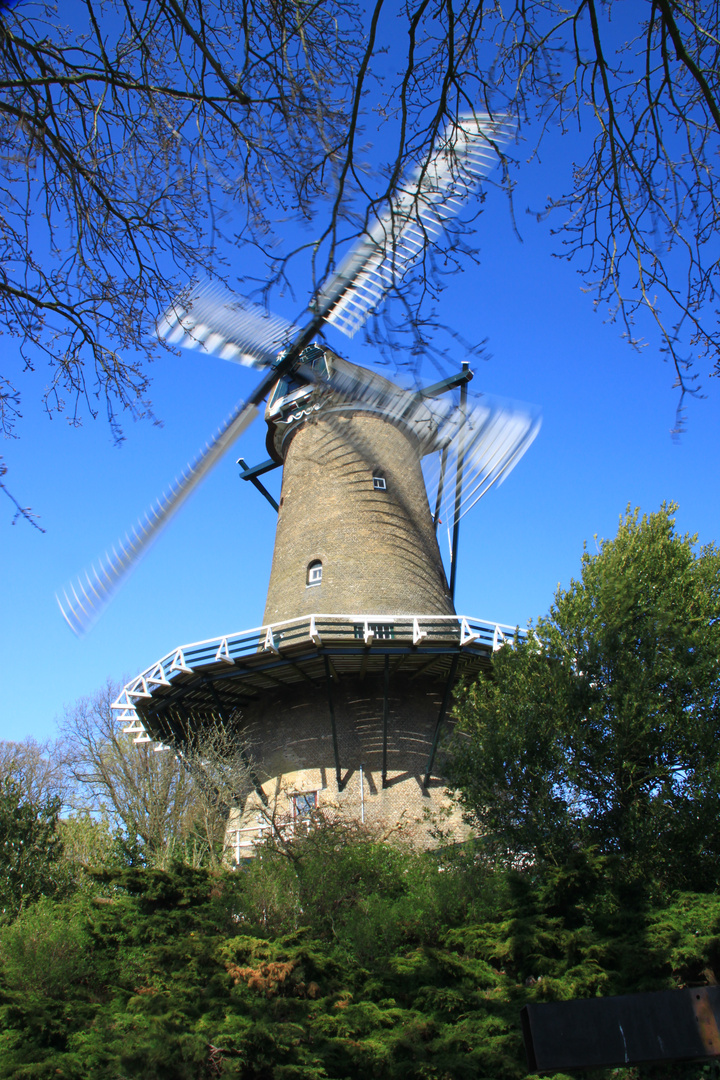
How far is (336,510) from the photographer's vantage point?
16281 mm

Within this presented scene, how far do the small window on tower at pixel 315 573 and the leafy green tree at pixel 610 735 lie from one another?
509cm

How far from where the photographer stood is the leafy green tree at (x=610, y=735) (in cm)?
920

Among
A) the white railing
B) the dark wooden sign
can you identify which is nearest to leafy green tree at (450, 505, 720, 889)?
the white railing

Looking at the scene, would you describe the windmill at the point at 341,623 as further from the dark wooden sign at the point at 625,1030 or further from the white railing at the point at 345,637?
the dark wooden sign at the point at 625,1030

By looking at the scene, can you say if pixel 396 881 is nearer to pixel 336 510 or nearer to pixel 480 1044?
pixel 480 1044

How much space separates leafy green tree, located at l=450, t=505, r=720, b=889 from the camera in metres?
9.20

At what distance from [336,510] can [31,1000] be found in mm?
11007

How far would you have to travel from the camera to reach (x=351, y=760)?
13.6 meters

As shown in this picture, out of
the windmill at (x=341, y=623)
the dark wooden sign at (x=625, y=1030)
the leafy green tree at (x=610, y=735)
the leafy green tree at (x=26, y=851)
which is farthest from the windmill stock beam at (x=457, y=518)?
the dark wooden sign at (x=625, y=1030)

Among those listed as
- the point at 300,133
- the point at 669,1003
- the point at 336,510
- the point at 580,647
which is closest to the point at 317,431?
the point at 336,510

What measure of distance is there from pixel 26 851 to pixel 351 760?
5439mm

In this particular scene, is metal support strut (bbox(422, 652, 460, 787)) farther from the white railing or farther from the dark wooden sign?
the dark wooden sign

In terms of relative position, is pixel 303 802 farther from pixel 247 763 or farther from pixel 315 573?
pixel 315 573

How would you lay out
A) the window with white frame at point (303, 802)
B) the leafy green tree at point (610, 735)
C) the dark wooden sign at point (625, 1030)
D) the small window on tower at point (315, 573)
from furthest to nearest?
the small window on tower at point (315, 573) < the window with white frame at point (303, 802) < the leafy green tree at point (610, 735) < the dark wooden sign at point (625, 1030)
